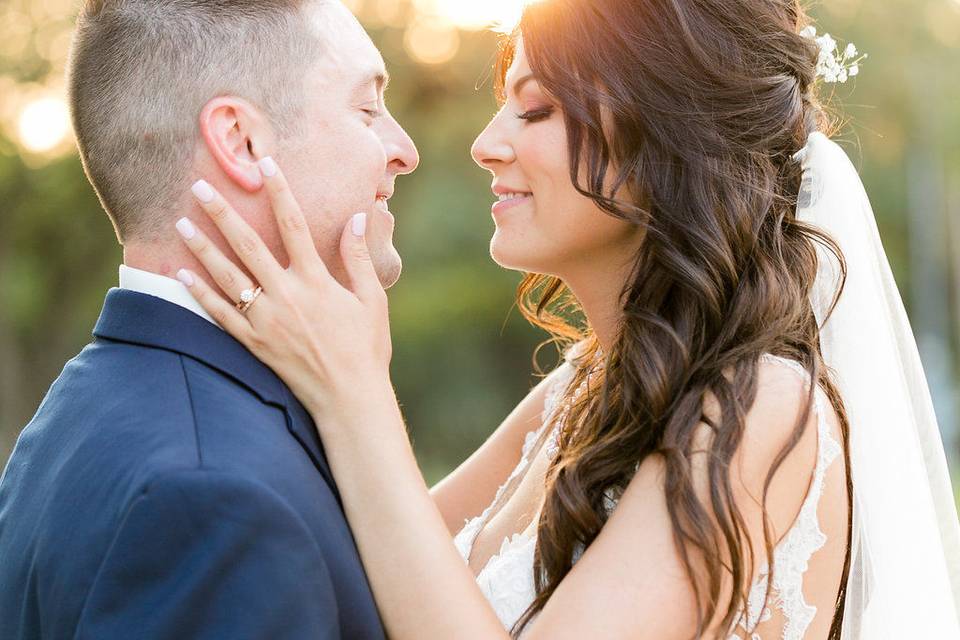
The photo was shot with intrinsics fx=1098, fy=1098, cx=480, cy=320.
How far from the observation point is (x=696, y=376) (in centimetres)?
290

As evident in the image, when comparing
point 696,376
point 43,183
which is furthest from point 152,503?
point 43,183

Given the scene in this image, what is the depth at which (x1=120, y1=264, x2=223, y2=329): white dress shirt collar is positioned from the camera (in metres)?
2.60

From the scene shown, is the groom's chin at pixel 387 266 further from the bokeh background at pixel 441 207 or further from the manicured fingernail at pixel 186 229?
the bokeh background at pixel 441 207

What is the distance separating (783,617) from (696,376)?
686 mm

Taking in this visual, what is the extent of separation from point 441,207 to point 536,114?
79.1 feet

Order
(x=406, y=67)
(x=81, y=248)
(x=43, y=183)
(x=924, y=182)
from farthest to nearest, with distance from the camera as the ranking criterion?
(x=924, y=182) → (x=406, y=67) → (x=81, y=248) → (x=43, y=183)

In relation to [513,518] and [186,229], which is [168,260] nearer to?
[186,229]

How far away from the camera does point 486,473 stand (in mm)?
4156

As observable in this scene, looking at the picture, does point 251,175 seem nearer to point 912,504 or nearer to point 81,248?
point 912,504

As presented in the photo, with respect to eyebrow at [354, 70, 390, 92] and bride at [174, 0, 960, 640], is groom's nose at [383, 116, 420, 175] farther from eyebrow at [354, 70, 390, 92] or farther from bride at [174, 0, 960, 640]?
bride at [174, 0, 960, 640]

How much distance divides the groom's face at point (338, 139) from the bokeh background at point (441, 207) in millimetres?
13365

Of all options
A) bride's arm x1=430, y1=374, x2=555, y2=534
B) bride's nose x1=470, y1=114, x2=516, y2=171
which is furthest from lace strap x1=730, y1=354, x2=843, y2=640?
bride's arm x1=430, y1=374, x2=555, y2=534

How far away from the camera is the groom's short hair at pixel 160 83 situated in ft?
8.66

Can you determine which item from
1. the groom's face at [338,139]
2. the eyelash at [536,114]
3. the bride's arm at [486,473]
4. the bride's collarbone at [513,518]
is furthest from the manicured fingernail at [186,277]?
the bride's arm at [486,473]
